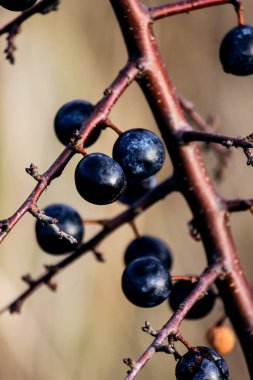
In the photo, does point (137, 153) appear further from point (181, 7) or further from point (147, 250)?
point (147, 250)

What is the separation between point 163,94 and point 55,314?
2.75m

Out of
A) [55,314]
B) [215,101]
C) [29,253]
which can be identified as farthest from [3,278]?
[215,101]

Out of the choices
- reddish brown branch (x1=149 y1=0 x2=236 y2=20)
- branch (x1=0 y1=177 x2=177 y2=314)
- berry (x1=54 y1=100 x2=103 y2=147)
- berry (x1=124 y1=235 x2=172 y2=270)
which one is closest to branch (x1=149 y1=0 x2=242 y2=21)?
reddish brown branch (x1=149 y1=0 x2=236 y2=20)

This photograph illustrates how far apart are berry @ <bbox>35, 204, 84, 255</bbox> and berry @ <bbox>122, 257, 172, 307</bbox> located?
0.20 metres

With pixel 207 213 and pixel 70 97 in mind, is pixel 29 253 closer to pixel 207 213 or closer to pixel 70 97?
pixel 70 97

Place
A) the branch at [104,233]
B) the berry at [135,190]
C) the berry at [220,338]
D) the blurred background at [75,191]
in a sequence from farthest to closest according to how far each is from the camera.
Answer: the blurred background at [75,191] < the berry at [135,190] < the berry at [220,338] < the branch at [104,233]

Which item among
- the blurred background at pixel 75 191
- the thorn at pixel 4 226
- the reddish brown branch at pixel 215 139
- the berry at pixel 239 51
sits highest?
the blurred background at pixel 75 191

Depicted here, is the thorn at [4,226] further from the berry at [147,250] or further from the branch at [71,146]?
the berry at [147,250]

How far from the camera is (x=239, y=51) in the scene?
1.29 metres

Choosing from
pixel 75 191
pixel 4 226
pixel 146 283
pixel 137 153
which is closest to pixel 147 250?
pixel 146 283

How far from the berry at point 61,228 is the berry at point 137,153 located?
329 millimetres

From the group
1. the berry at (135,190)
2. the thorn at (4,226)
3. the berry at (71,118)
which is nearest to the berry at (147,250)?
the berry at (135,190)

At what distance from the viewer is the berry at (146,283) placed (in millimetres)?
1176

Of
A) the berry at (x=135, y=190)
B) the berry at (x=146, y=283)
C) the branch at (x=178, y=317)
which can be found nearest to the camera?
the branch at (x=178, y=317)
